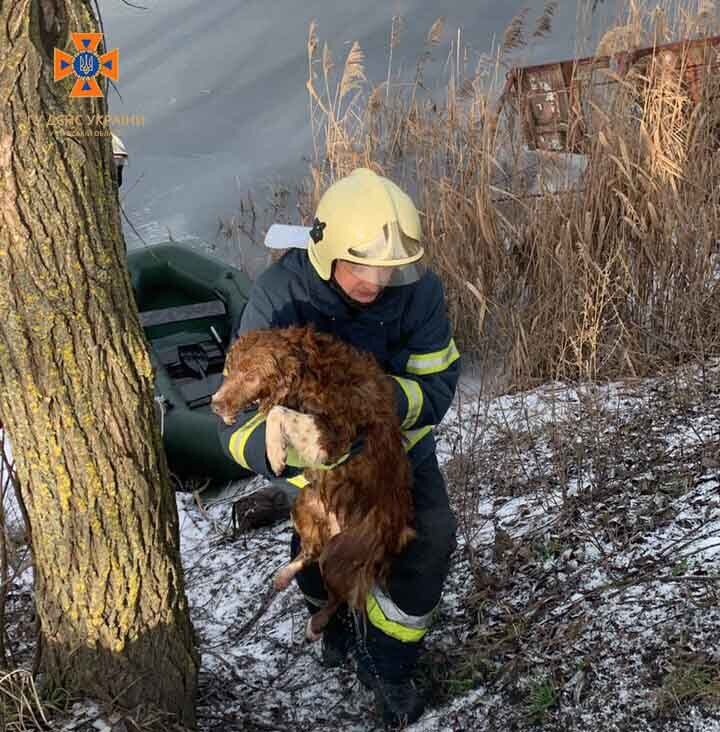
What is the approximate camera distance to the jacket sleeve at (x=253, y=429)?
246cm

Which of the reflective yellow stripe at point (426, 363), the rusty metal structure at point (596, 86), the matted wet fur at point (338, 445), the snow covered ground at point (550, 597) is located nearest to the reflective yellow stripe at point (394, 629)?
the matted wet fur at point (338, 445)

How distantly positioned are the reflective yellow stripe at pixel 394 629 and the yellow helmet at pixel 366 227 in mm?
1033

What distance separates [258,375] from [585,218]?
9.11 ft

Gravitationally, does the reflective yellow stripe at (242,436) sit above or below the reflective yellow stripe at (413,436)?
above

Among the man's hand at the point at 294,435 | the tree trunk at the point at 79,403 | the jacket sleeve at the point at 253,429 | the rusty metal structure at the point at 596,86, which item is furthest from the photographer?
the rusty metal structure at the point at 596,86

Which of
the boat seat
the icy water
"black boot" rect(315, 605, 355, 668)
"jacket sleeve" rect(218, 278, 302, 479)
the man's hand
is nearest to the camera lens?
the man's hand

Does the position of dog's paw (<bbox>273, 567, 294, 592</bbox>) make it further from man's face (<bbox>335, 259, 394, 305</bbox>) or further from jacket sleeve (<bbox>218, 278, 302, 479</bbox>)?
man's face (<bbox>335, 259, 394, 305</bbox>)

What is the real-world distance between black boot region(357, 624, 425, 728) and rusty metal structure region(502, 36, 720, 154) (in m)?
3.04

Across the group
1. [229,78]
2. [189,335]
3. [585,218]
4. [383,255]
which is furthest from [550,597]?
[229,78]

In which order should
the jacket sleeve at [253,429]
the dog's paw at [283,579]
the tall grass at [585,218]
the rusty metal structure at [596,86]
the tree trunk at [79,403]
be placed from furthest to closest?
the rusty metal structure at [596,86], the tall grass at [585,218], the dog's paw at [283,579], the jacket sleeve at [253,429], the tree trunk at [79,403]

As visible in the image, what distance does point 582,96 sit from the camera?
15.9 ft

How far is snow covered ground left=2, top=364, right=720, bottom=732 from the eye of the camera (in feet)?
8.25

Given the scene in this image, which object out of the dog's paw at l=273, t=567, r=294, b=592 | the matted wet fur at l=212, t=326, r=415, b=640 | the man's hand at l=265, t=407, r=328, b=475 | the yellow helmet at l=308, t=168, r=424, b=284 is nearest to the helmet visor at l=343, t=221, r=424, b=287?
the yellow helmet at l=308, t=168, r=424, b=284

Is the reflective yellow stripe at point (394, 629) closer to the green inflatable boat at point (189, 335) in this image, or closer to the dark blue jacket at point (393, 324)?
the dark blue jacket at point (393, 324)
